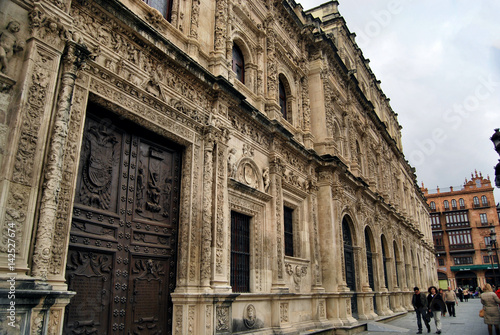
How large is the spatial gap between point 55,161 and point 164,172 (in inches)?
106

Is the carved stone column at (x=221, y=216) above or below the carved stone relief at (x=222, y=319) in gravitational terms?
above

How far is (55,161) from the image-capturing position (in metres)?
4.76

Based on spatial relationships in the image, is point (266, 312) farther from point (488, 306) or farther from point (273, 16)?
point (273, 16)

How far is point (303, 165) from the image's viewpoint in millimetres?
12727

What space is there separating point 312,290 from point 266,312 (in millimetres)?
2935

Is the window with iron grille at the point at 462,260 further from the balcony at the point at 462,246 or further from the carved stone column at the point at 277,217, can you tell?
the carved stone column at the point at 277,217

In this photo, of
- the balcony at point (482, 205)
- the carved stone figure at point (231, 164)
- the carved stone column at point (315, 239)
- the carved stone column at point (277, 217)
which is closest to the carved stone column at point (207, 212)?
the carved stone figure at point (231, 164)

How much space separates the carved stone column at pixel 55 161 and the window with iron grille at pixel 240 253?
15.6 ft

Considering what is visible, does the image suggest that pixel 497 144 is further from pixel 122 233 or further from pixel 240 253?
pixel 122 233

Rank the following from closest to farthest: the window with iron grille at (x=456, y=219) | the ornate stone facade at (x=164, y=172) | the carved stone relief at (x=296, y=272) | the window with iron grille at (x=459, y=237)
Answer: the ornate stone facade at (x=164, y=172), the carved stone relief at (x=296, y=272), the window with iron grille at (x=459, y=237), the window with iron grille at (x=456, y=219)

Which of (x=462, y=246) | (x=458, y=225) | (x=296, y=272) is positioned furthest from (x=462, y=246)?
(x=296, y=272)

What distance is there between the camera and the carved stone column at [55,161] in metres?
4.45

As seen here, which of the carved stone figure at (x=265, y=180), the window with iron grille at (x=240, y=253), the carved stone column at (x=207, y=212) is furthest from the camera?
the carved stone figure at (x=265, y=180)

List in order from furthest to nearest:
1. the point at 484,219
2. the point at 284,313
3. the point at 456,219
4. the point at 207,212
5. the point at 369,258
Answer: the point at 456,219 → the point at 484,219 → the point at 369,258 → the point at 284,313 → the point at 207,212
